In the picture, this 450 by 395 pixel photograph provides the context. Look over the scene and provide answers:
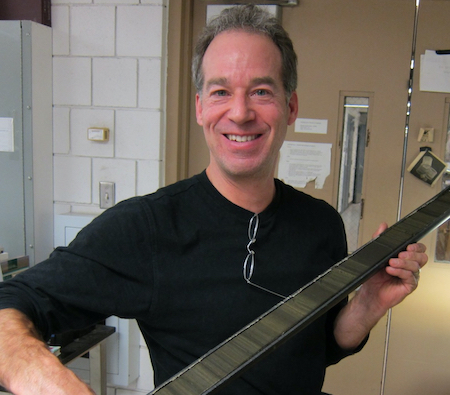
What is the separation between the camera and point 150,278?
0.94m

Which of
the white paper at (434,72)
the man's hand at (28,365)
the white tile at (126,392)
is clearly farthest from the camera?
the white tile at (126,392)

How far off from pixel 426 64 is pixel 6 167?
6.28ft

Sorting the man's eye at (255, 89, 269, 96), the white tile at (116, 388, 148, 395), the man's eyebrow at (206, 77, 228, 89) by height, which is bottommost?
the white tile at (116, 388, 148, 395)

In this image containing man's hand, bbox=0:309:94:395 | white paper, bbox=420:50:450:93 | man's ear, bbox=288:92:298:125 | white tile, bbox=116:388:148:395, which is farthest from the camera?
white tile, bbox=116:388:148:395

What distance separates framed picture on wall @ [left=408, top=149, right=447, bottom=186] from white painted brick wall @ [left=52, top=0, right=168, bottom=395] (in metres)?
1.15

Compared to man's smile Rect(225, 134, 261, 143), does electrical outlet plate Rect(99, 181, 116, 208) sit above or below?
below

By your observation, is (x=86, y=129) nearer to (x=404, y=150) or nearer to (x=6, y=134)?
(x=6, y=134)

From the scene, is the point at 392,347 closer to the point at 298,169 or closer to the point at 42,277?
the point at 298,169

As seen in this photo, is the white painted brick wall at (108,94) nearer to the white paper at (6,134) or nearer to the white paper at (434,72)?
the white paper at (6,134)

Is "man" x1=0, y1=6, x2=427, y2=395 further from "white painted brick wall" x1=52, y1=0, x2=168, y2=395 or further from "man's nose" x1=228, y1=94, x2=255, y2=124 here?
"white painted brick wall" x1=52, y1=0, x2=168, y2=395

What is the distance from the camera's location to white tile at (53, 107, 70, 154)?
204cm

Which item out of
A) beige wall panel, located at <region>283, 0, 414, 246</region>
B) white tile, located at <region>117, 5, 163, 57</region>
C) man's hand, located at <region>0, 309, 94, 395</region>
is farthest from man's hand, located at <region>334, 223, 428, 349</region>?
white tile, located at <region>117, 5, 163, 57</region>

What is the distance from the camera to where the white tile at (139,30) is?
1.91 meters

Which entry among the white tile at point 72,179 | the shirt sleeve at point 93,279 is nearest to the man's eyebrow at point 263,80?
the shirt sleeve at point 93,279
